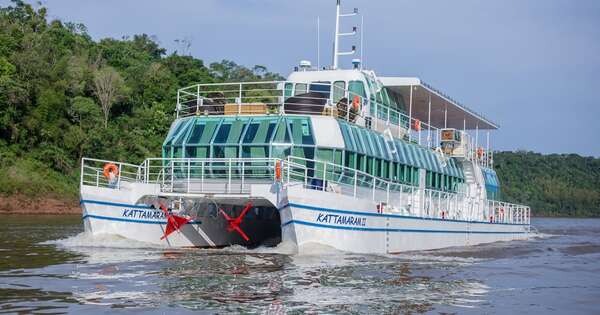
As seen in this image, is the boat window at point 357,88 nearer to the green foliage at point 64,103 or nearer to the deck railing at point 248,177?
the deck railing at point 248,177

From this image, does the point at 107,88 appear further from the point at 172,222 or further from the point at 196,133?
the point at 172,222

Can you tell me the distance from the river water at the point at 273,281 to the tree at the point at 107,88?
4063 centimetres

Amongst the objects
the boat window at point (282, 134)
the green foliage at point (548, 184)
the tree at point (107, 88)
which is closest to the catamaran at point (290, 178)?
the boat window at point (282, 134)

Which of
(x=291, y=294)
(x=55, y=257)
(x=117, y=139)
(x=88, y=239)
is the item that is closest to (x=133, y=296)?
(x=291, y=294)

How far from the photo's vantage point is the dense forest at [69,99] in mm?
51875

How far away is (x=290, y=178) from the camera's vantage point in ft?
65.9

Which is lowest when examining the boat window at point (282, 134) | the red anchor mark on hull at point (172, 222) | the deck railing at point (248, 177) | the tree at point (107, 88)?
the red anchor mark on hull at point (172, 222)

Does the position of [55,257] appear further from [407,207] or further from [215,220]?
[407,207]

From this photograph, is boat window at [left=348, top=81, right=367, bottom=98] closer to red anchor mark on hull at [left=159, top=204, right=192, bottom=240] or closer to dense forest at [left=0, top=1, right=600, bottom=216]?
red anchor mark on hull at [left=159, top=204, right=192, bottom=240]

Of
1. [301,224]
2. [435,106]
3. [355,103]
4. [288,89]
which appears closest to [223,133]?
[355,103]

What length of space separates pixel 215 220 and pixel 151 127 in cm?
4018

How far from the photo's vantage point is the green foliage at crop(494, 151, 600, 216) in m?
119

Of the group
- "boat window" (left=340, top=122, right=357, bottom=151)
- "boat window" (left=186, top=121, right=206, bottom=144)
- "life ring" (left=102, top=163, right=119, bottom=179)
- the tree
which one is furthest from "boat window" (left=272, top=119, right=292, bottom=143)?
the tree

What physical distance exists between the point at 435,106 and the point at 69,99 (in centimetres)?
3528
